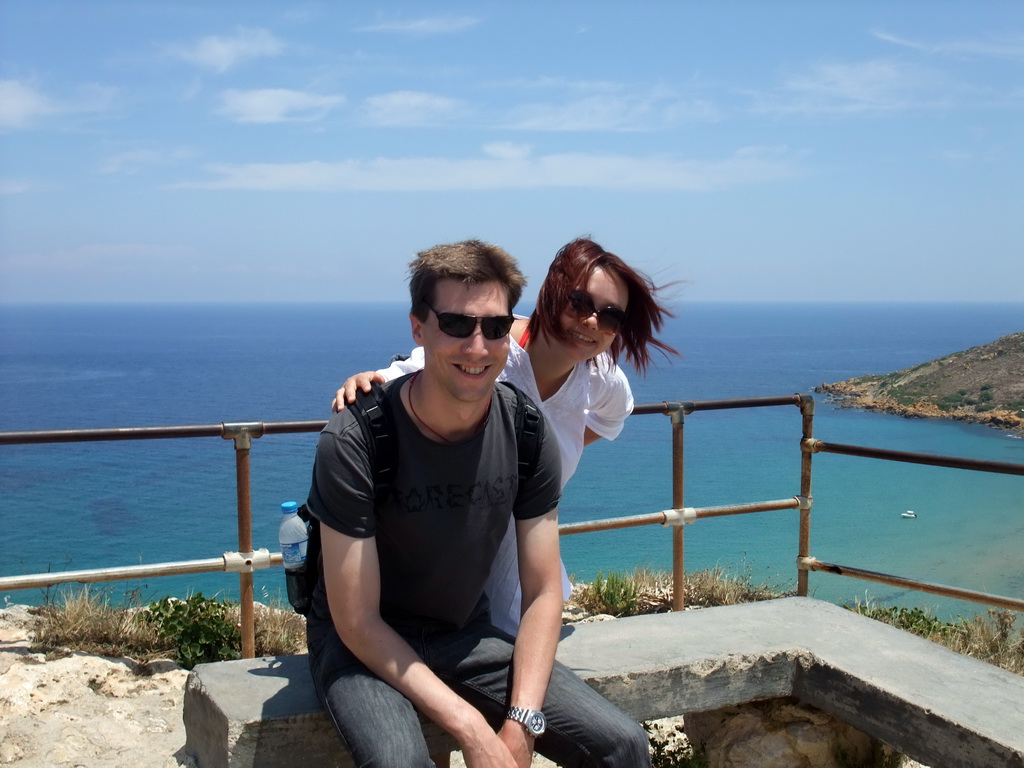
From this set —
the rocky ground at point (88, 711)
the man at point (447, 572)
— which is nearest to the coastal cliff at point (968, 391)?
the rocky ground at point (88, 711)

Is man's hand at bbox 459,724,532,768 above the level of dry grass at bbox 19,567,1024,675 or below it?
above

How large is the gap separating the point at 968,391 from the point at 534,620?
2929 centimetres

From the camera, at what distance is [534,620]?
7.73ft

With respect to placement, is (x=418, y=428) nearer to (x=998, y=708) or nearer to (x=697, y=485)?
(x=998, y=708)

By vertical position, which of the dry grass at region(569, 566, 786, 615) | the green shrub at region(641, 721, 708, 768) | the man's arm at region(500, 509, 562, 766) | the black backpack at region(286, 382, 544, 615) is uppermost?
the black backpack at region(286, 382, 544, 615)

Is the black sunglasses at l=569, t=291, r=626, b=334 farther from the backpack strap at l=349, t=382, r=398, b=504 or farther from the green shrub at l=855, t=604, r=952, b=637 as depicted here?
the green shrub at l=855, t=604, r=952, b=637

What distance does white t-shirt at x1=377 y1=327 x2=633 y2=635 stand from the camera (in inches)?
103

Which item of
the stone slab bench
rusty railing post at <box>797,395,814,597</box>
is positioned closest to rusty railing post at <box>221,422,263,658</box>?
the stone slab bench

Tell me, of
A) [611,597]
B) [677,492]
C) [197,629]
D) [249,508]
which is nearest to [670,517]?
[677,492]

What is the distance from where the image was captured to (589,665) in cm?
283

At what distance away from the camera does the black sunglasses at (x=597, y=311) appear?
8.77 ft

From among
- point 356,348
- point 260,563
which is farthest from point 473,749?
point 356,348

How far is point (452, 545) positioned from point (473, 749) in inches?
18.2

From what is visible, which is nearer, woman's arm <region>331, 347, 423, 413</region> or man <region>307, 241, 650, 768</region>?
man <region>307, 241, 650, 768</region>
